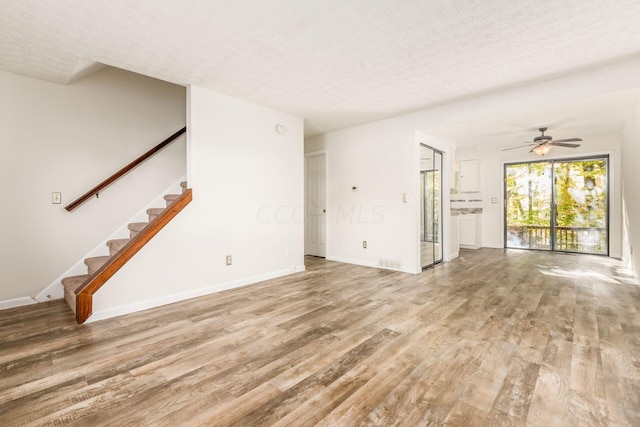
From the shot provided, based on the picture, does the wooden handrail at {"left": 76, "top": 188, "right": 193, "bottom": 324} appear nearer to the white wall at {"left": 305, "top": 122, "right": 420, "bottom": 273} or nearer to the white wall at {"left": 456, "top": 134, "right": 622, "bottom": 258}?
the white wall at {"left": 305, "top": 122, "right": 420, "bottom": 273}

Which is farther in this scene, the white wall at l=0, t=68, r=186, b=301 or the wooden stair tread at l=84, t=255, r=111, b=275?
the wooden stair tread at l=84, t=255, r=111, b=275

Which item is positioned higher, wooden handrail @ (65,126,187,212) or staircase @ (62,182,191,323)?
wooden handrail @ (65,126,187,212)

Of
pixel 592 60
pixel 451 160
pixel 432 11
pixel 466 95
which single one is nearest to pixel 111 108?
pixel 432 11

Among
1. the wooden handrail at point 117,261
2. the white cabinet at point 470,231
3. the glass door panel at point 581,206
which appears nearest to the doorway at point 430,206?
the white cabinet at point 470,231

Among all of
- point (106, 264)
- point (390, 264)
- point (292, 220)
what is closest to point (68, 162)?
point (106, 264)

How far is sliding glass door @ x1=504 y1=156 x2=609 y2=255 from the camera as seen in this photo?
630 cm

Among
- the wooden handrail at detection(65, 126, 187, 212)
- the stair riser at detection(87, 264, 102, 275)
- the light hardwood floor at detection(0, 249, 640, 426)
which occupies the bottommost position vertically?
the light hardwood floor at detection(0, 249, 640, 426)

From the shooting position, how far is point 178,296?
11.1 feet

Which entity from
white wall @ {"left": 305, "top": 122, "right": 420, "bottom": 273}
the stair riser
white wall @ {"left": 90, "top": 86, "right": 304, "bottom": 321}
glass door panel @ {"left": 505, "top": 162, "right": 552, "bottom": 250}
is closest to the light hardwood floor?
white wall @ {"left": 90, "top": 86, "right": 304, "bottom": 321}

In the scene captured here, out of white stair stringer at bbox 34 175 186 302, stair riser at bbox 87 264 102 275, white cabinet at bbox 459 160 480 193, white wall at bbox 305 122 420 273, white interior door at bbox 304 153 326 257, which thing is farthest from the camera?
white cabinet at bbox 459 160 480 193

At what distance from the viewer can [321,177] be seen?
6.02 metres

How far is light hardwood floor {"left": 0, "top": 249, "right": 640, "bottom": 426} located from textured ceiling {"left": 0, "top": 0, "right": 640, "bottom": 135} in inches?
99.3

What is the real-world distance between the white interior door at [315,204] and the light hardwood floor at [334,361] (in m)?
2.58

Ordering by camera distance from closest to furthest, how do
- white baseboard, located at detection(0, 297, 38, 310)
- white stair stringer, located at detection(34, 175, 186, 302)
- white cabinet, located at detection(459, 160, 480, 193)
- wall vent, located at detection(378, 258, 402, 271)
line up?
white baseboard, located at detection(0, 297, 38, 310) < white stair stringer, located at detection(34, 175, 186, 302) < wall vent, located at detection(378, 258, 402, 271) < white cabinet, located at detection(459, 160, 480, 193)
